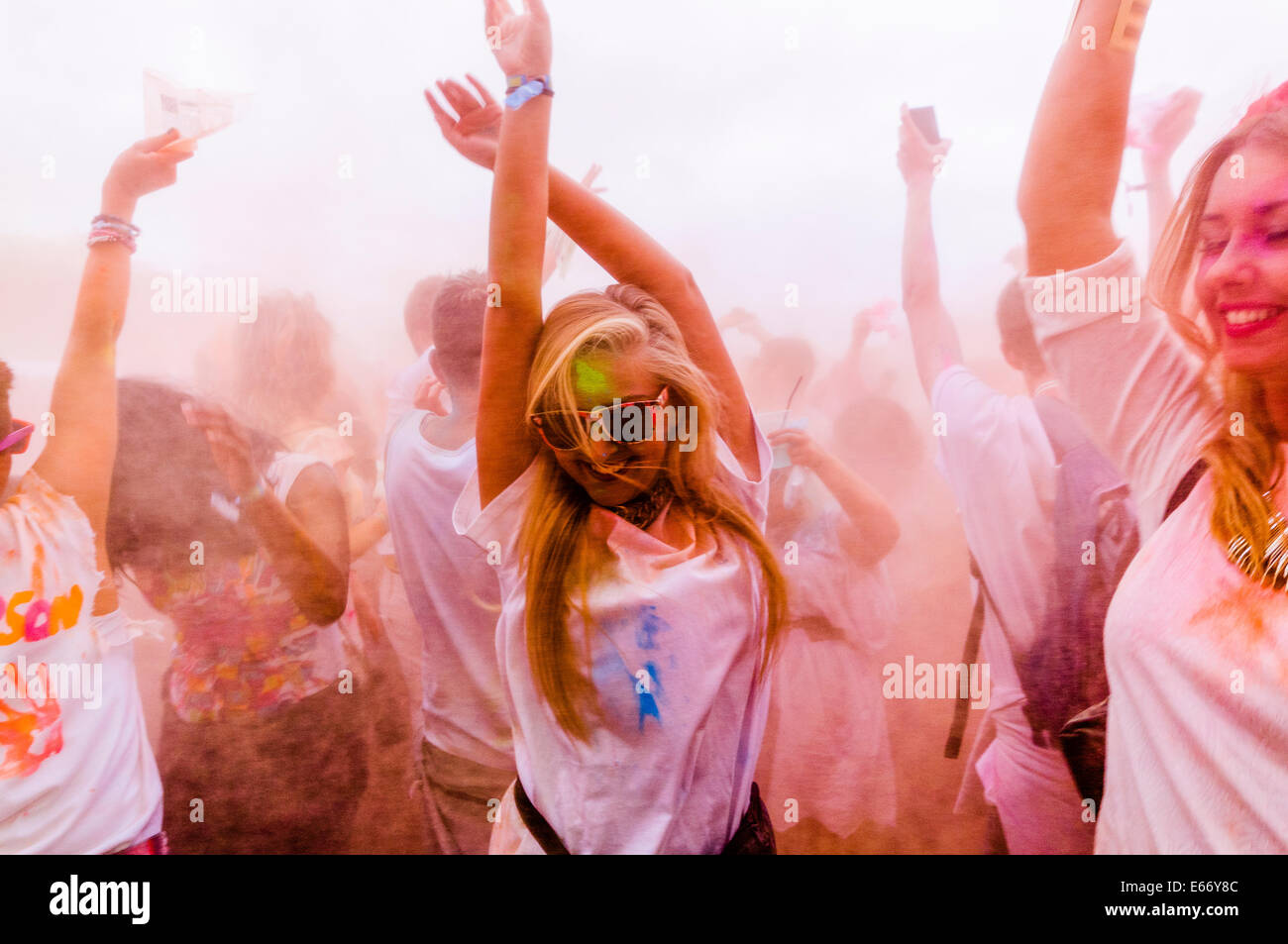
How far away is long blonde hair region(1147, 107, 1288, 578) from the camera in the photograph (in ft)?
6.47

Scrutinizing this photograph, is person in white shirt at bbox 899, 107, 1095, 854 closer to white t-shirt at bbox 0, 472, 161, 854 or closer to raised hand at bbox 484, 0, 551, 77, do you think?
raised hand at bbox 484, 0, 551, 77

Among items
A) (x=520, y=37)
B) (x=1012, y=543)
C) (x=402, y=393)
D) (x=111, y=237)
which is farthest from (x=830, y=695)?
(x=111, y=237)

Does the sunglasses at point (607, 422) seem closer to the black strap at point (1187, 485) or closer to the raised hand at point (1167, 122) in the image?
the black strap at point (1187, 485)

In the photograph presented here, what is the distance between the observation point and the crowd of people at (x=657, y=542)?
1.96 m

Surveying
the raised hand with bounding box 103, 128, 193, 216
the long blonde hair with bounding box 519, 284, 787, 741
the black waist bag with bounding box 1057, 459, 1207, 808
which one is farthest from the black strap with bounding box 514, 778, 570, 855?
the raised hand with bounding box 103, 128, 193, 216

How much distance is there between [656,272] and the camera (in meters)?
2.08

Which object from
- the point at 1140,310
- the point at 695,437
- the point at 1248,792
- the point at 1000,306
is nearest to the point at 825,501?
the point at 695,437

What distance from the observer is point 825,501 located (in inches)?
83.4

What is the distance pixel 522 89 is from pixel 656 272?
0.55 metres

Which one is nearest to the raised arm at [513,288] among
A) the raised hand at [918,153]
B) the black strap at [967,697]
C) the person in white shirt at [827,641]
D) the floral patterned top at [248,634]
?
the floral patterned top at [248,634]

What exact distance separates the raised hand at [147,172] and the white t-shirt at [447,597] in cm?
94

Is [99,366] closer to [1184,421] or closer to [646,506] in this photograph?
[646,506]

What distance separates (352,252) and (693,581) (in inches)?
49.1
